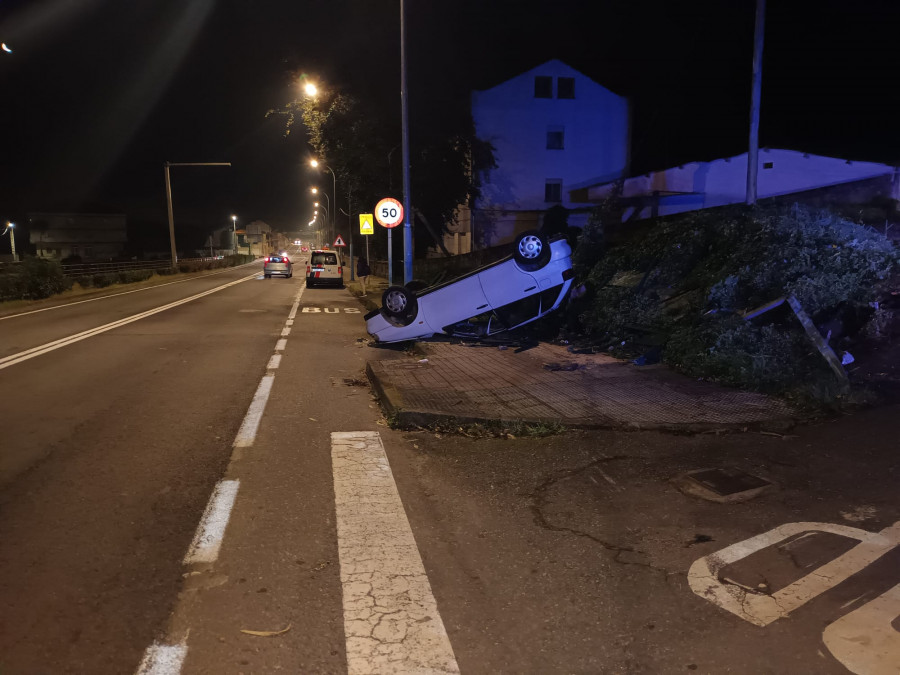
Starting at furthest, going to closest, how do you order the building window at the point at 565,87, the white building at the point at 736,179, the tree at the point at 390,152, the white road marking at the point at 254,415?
1. the building window at the point at 565,87
2. the tree at the point at 390,152
3. the white building at the point at 736,179
4. the white road marking at the point at 254,415

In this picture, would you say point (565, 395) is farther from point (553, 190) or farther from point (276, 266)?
point (276, 266)

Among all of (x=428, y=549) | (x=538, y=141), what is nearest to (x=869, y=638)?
(x=428, y=549)

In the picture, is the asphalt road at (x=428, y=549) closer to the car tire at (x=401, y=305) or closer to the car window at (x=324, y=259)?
the car tire at (x=401, y=305)

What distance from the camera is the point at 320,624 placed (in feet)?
10.0

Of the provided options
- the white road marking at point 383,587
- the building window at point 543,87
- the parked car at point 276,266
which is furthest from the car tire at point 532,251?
the parked car at point 276,266

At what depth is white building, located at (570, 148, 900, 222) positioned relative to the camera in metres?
23.7

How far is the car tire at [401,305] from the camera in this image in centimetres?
1085

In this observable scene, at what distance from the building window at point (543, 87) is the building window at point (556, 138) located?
212cm

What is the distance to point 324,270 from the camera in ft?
100

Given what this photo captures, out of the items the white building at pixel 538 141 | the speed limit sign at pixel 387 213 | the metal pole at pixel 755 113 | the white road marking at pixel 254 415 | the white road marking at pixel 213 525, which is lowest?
the white road marking at pixel 213 525

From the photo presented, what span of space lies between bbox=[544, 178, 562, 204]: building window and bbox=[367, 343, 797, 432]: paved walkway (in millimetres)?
31580

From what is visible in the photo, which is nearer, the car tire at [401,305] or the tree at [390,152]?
the car tire at [401,305]

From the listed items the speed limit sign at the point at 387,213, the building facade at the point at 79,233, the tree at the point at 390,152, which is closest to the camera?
the speed limit sign at the point at 387,213

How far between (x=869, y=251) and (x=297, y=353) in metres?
8.89
